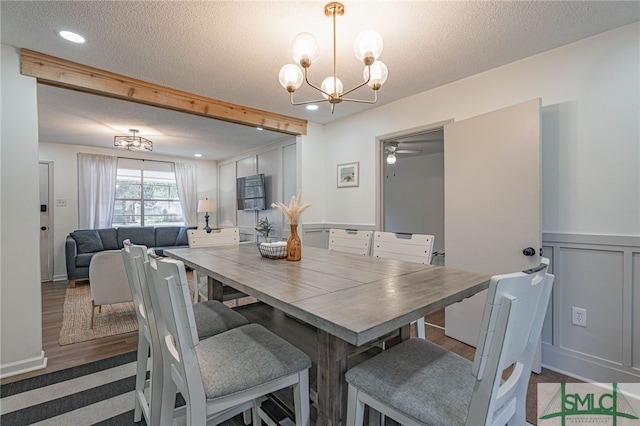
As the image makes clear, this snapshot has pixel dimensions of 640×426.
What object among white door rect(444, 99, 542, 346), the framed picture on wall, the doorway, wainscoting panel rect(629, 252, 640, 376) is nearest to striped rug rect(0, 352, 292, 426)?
white door rect(444, 99, 542, 346)

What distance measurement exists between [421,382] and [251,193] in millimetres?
5008

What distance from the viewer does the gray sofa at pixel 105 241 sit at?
4.63 metres

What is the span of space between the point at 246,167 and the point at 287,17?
438 cm

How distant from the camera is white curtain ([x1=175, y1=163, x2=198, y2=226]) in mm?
6496

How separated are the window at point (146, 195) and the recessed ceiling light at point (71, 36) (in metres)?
4.34

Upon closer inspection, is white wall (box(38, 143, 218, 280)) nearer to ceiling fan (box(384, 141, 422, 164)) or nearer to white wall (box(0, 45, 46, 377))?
white wall (box(0, 45, 46, 377))

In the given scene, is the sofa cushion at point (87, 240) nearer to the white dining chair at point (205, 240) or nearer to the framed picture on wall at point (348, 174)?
the white dining chair at point (205, 240)

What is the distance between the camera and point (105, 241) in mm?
5230

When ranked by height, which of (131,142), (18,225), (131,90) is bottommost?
(18,225)

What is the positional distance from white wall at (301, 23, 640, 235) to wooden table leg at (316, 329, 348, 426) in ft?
7.00

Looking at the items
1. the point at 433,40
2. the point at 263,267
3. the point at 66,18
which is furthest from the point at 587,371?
the point at 66,18
